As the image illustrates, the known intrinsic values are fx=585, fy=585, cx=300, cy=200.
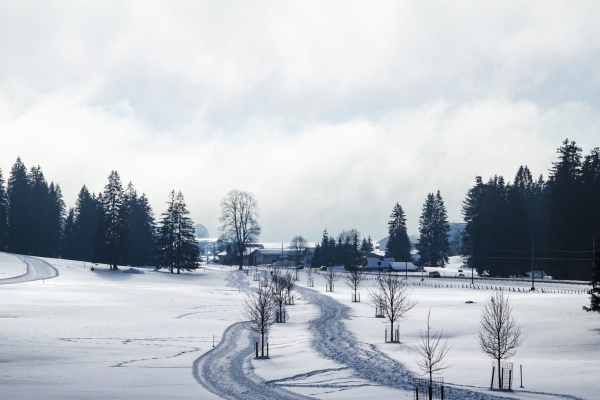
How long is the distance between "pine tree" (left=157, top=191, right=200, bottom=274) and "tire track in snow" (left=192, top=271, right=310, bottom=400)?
6162 cm

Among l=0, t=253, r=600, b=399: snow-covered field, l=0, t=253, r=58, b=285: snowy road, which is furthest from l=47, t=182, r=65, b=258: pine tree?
l=0, t=253, r=600, b=399: snow-covered field

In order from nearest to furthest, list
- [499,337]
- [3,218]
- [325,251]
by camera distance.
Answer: [499,337] → [3,218] → [325,251]

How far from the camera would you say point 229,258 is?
17662cm

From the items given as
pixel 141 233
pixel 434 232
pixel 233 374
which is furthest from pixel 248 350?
pixel 434 232

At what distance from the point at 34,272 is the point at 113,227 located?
1461cm

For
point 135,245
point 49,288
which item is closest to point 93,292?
point 49,288

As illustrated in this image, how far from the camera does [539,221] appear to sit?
110062 millimetres

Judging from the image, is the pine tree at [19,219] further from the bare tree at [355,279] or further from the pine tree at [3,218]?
the bare tree at [355,279]

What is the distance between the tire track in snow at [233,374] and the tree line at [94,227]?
58504mm

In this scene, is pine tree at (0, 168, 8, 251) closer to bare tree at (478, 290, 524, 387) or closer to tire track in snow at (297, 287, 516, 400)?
tire track in snow at (297, 287, 516, 400)

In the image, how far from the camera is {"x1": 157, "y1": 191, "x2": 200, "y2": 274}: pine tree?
312 feet

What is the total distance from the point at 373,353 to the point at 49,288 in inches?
1685

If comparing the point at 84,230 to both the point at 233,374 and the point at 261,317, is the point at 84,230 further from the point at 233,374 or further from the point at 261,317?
the point at 233,374


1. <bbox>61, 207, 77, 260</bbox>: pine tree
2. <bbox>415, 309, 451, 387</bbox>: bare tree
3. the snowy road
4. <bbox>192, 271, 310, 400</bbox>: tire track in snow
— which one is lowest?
<bbox>192, 271, 310, 400</bbox>: tire track in snow
